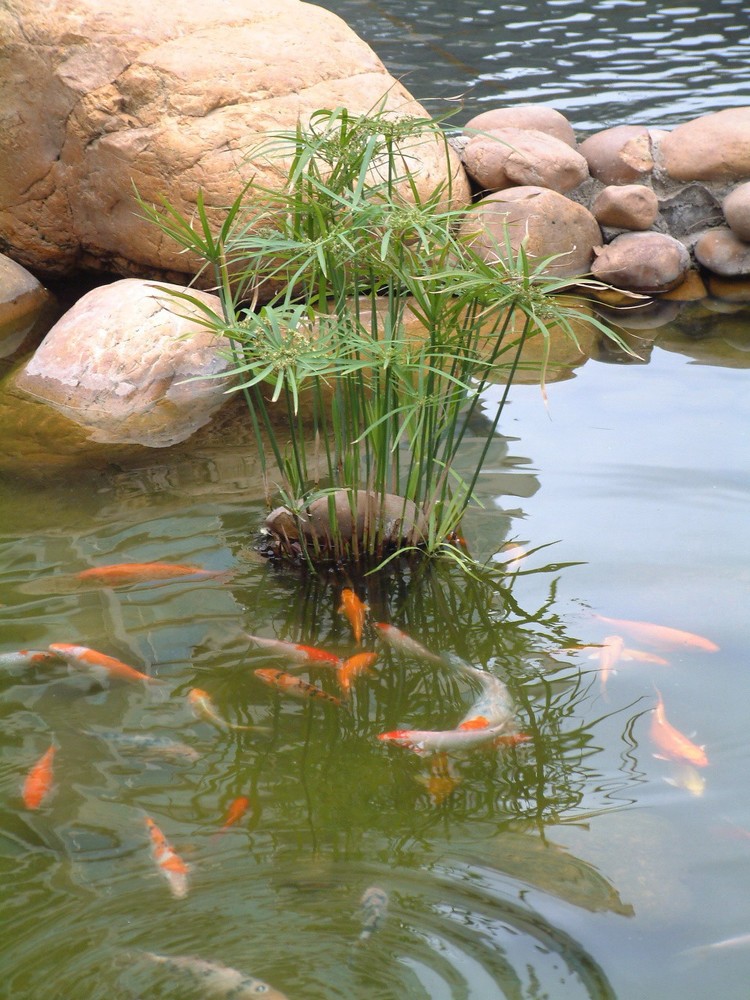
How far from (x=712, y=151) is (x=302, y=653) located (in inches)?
216

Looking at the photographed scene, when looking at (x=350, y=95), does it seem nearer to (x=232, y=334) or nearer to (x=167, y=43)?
(x=167, y=43)

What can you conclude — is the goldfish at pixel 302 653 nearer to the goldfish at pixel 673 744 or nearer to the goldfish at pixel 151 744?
the goldfish at pixel 151 744

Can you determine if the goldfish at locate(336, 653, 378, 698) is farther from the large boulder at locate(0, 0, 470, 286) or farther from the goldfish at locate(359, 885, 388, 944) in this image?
the large boulder at locate(0, 0, 470, 286)

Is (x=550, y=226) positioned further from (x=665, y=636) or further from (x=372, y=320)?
(x=665, y=636)

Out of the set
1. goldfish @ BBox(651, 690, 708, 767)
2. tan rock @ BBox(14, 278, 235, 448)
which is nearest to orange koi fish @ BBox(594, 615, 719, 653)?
goldfish @ BBox(651, 690, 708, 767)

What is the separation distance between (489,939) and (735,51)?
1099cm

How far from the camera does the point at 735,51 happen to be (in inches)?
429

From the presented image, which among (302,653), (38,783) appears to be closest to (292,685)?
(302,653)

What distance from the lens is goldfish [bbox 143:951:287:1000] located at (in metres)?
2.06

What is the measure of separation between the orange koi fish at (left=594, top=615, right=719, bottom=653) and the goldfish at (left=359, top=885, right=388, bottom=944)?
1.42 meters

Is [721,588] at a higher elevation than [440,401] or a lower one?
lower

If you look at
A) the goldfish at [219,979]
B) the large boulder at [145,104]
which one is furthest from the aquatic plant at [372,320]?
the large boulder at [145,104]

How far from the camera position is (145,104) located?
587cm

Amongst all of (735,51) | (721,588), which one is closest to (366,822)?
(721,588)
